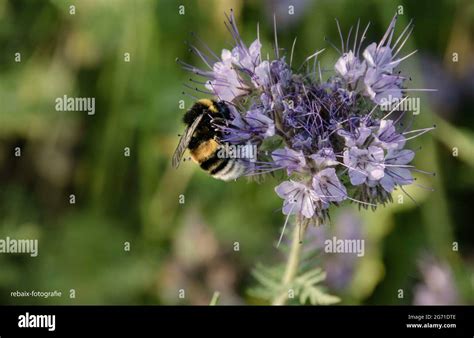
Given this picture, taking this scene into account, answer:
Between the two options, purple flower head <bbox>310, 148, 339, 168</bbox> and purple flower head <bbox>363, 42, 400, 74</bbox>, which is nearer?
purple flower head <bbox>310, 148, 339, 168</bbox>

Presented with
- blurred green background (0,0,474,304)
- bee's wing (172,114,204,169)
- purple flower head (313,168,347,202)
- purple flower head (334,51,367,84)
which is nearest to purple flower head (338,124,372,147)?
purple flower head (313,168,347,202)

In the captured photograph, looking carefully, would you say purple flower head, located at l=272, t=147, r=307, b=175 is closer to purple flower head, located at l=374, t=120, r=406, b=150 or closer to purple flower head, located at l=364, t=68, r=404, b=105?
purple flower head, located at l=374, t=120, r=406, b=150

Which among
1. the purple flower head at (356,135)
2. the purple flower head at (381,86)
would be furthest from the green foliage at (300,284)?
the purple flower head at (381,86)

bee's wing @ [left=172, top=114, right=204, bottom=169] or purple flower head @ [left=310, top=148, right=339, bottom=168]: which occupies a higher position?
bee's wing @ [left=172, top=114, right=204, bottom=169]

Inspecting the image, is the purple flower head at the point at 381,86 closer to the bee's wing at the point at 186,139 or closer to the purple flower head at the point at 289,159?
the purple flower head at the point at 289,159
